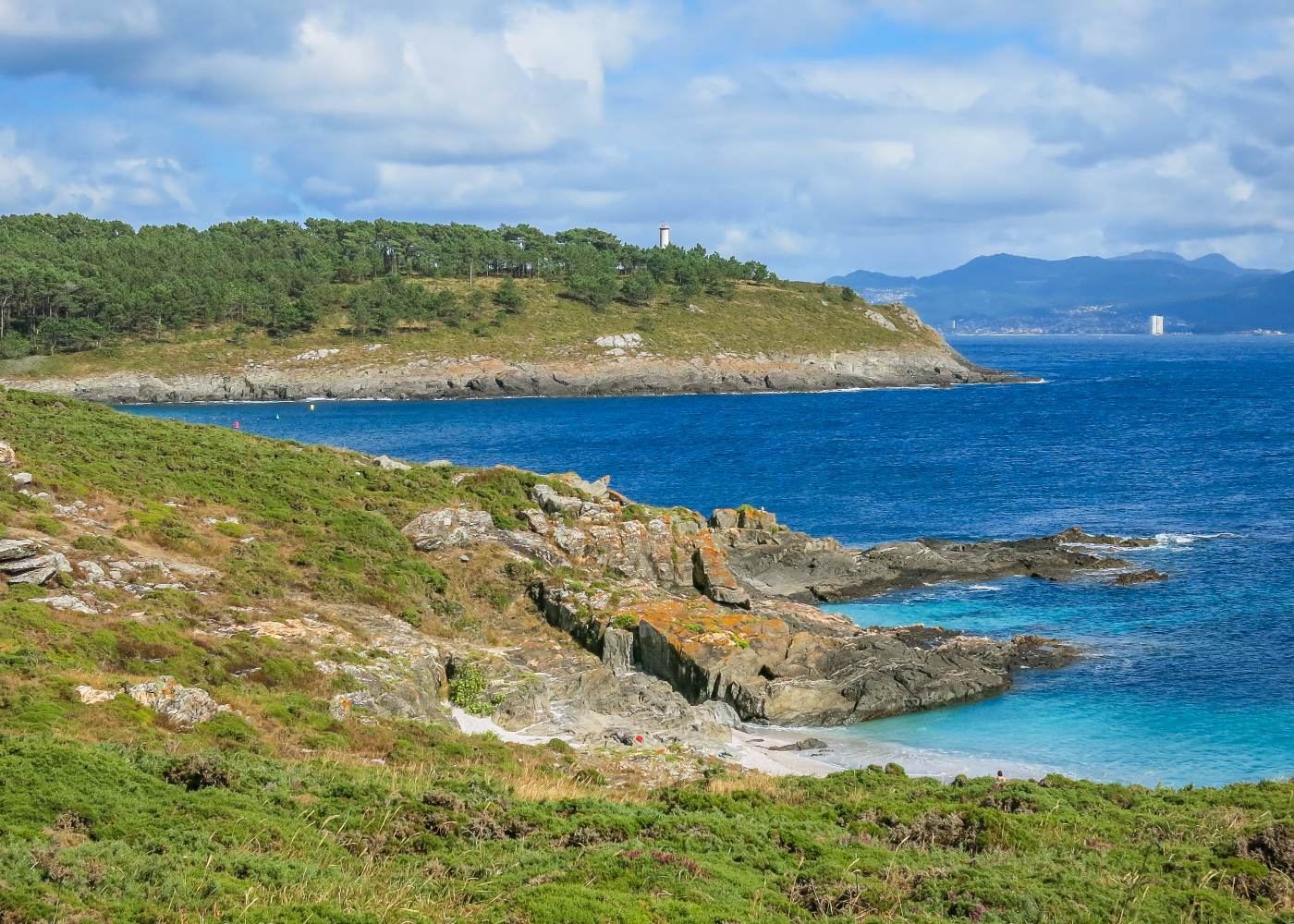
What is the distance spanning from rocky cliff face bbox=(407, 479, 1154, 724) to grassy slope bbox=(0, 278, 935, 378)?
332 ft

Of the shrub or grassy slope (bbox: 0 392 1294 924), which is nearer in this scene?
grassy slope (bbox: 0 392 1294 924)

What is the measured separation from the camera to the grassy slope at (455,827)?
13.6 m

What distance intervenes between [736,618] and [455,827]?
20380mm

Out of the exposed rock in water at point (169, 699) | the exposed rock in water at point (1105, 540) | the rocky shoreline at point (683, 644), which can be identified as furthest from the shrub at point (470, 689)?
the exposed rock in water at point (1105, 540)

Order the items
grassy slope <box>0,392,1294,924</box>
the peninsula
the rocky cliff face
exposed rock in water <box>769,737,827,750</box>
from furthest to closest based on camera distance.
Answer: the peninsula, the rocky cliff face, exposed rock in water <box>769,737,827,750</box>, grassy slope <box>0,392,1294,924</box>

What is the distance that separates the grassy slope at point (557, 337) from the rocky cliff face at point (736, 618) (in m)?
101

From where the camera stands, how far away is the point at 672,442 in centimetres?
9831

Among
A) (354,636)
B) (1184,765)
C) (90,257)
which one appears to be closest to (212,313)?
(90,257)

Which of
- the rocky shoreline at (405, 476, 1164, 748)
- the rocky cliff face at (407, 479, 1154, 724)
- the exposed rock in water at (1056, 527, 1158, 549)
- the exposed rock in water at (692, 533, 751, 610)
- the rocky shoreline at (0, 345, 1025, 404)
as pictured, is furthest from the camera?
A: the rocky shoreline at (0, 345, 1025, 404)

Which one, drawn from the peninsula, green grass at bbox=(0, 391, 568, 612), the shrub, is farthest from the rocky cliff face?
the peninsula

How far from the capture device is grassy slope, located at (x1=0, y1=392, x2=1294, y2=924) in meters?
13.6

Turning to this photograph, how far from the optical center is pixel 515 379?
465ft

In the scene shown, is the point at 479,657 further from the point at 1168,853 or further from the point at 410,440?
the point at 410,440

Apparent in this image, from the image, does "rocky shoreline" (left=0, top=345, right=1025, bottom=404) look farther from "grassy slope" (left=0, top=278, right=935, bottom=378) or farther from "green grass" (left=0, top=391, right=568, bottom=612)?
"green grass" (left=0, top=391, right=568, bottom=612)
